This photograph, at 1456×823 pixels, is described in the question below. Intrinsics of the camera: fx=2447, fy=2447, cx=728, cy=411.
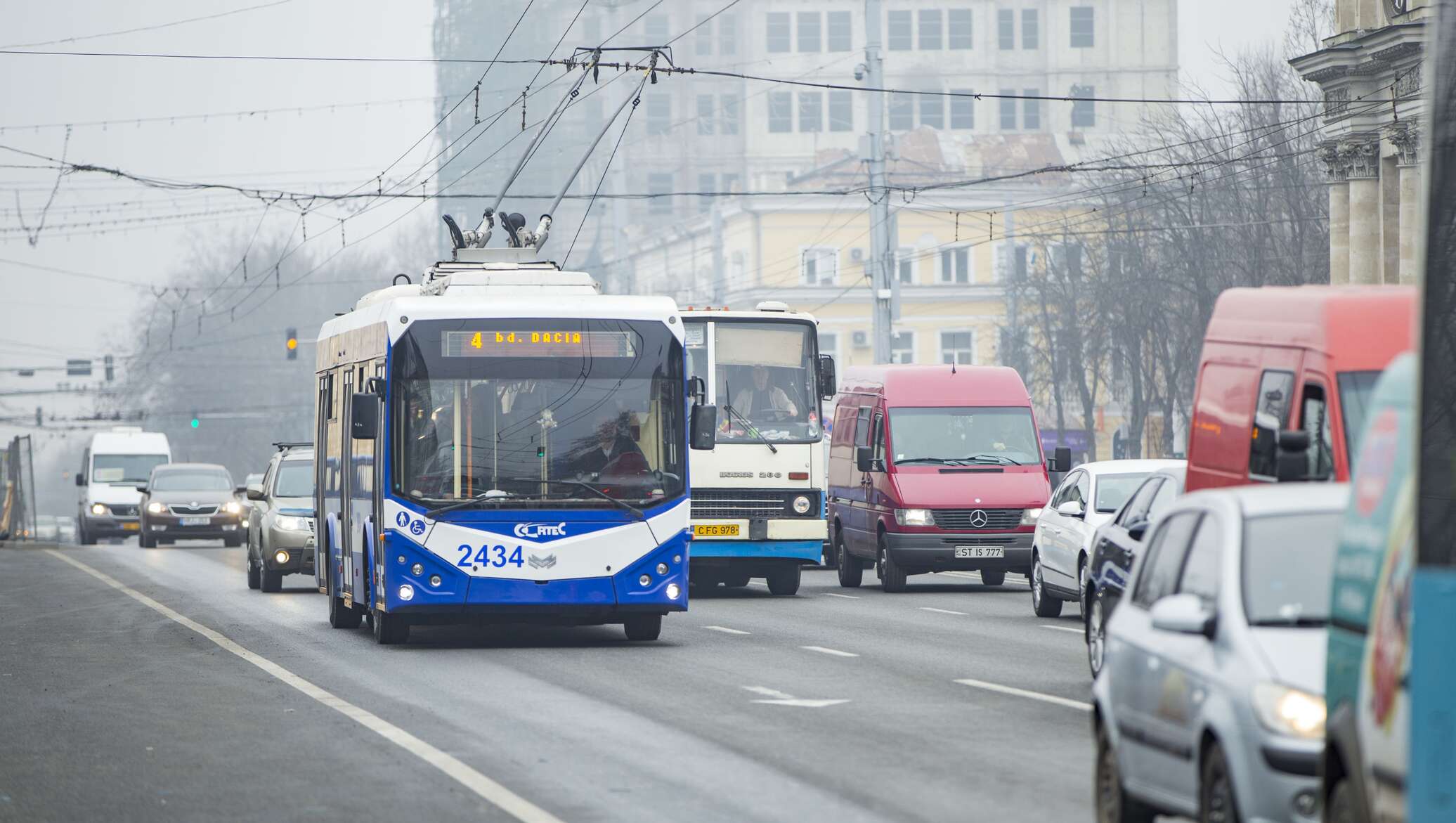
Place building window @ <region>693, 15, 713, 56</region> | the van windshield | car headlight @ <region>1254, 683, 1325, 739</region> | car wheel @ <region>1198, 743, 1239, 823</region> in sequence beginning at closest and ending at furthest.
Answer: car headlight @ <region>1254, 683, 1325, 739</region> → car wheel @ <region>1198, 743, 1239, 823</region> → the van windshield → building window @ <region>693, 15, 713, 56</region>

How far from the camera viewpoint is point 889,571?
28.8 meters

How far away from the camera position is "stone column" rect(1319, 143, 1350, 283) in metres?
45.3

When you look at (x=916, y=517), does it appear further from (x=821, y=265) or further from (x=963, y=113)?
(x=963, y=113)

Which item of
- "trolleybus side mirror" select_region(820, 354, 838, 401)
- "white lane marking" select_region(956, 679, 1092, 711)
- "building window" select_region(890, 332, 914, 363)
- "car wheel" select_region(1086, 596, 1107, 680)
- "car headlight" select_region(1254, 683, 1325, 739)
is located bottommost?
"white lane marking" select_region(956, 679, 1092, 711)

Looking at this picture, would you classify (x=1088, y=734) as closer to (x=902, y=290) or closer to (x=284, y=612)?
(x=284, y=612)

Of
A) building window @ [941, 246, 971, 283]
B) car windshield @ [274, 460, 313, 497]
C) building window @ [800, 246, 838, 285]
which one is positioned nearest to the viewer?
car windshield @ [274, 460, 313, 497]

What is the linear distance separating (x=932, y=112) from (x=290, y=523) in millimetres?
99629

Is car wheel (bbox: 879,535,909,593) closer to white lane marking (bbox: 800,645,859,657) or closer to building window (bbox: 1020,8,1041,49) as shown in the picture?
white lane marking (bbox: 800,645,859,657)

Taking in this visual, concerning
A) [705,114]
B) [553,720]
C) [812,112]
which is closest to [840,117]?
[812,112]

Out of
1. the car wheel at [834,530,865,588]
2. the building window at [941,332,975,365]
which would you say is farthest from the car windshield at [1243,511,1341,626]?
the building window at [941,332,975,365]

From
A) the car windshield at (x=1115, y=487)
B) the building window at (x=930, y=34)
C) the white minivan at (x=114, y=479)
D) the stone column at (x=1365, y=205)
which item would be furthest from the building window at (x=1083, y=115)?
the car windshield at (x=1115, y=487)

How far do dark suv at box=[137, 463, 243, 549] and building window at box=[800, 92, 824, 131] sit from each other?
275ft

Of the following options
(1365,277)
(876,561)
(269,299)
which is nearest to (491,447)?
(876,561)

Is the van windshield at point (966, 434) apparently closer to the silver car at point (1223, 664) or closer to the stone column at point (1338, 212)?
the stone column at point (1338, 212)
